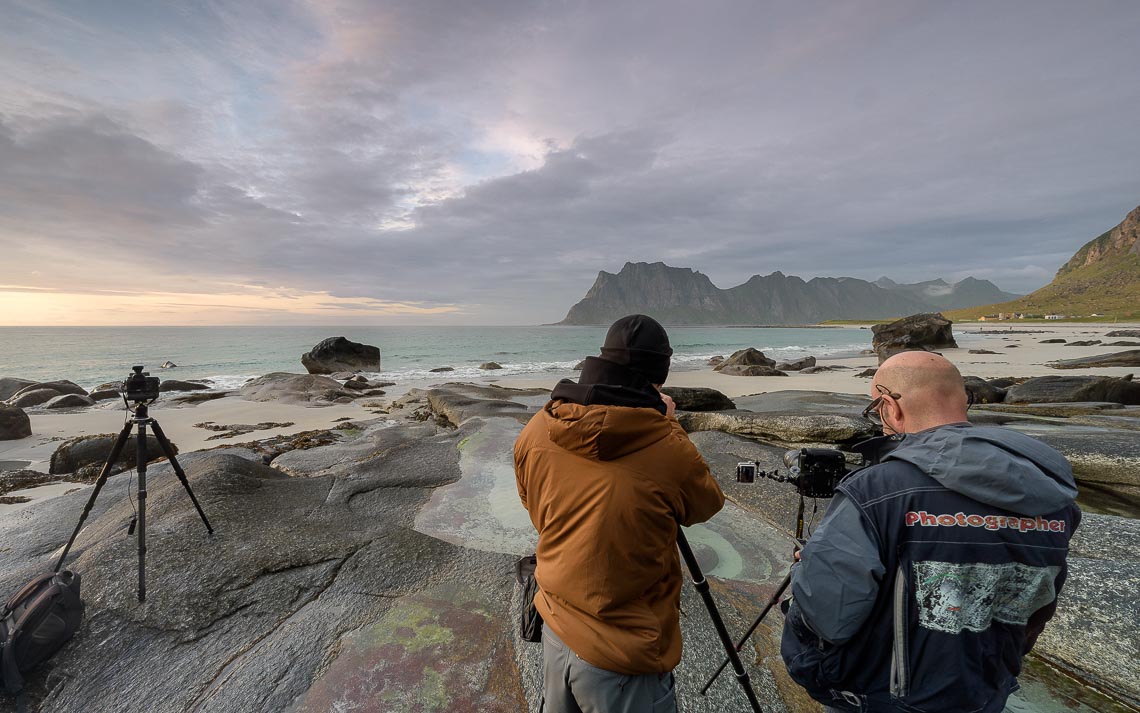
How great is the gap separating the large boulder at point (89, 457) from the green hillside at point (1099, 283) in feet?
393

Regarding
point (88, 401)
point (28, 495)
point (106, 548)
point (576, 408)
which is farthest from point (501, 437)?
point (88, 401)

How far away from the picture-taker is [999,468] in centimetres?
151

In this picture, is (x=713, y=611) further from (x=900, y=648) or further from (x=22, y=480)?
(x=22, y=480)

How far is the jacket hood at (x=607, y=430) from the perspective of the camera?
174 cm

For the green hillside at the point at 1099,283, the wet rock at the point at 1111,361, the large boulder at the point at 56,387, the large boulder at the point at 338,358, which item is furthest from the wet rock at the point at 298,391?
the green hillside at the point at 1099,283

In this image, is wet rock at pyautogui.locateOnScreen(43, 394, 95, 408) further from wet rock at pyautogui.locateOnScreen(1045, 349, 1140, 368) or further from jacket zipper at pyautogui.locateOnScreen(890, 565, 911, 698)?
wet rock at pyautogui.locateOnScreen(1045, 349, 1140, 368)

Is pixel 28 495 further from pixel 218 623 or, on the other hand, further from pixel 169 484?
pixel 218 623

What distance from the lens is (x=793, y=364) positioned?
32906mm

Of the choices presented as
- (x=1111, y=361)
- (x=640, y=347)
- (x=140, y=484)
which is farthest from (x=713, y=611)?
(x=1111, y=361)

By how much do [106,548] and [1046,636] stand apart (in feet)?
26.4

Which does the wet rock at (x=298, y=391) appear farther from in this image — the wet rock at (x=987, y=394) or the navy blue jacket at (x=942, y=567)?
the wet rock at (x=987, y=394)

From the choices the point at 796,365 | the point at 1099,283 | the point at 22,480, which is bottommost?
the point at 796,365

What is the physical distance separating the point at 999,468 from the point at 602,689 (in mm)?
1674

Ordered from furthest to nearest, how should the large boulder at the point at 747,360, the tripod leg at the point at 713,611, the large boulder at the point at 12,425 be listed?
the large boulder at the point at 747,360, the large boulder at the point at 12,425, the tripod leg at the point at 713,611
